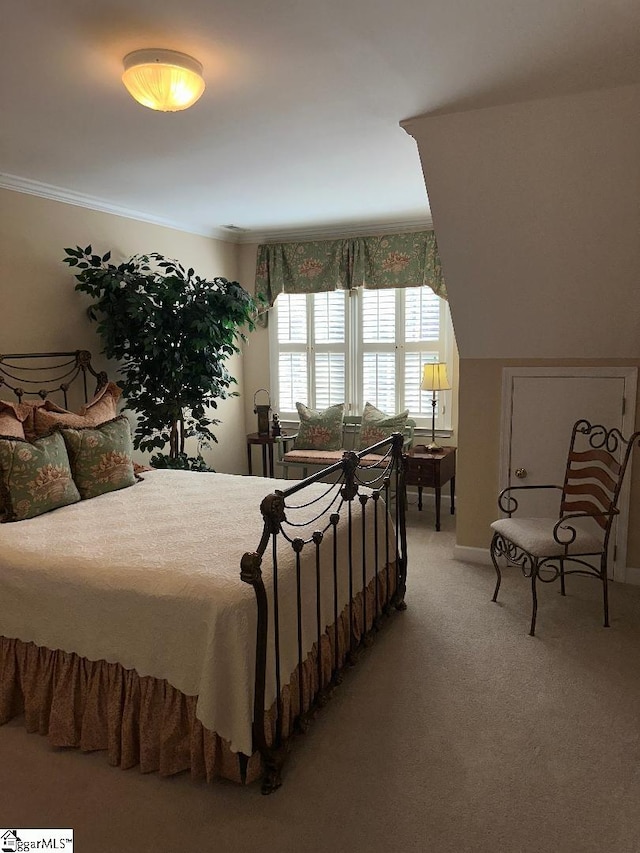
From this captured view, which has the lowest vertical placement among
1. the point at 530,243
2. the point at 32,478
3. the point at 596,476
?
the point at 596,476

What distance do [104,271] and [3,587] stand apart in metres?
2.45

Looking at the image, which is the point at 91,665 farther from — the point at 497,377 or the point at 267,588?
the point at 497,377

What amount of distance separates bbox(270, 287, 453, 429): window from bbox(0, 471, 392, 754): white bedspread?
3094 mm

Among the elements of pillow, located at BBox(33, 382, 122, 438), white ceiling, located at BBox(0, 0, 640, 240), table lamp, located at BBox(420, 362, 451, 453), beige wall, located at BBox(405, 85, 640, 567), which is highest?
white ceiling, located at BBox(0, 0, 640, 240)

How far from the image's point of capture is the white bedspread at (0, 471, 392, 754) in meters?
2.07

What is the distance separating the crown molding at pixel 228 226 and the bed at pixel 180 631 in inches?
90.7

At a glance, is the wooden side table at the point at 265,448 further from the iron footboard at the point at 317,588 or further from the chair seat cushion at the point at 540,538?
the chair seat cushion at the point at 540,538

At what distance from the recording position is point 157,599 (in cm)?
220

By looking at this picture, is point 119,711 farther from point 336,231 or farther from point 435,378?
point 336,231

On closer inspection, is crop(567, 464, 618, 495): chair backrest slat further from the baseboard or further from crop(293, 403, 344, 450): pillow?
crop(293, 403, 344, 450): pillow

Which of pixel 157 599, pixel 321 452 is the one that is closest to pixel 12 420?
pixel 157 599

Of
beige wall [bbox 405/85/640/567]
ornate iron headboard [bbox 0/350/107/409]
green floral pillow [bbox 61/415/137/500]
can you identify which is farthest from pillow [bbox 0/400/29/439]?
beige wall [bbox 405/85/640/567]

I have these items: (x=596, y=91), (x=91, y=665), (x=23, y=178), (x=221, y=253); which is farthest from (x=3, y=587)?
(x=221, y=253)

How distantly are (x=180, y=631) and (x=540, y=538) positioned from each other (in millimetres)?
2048
